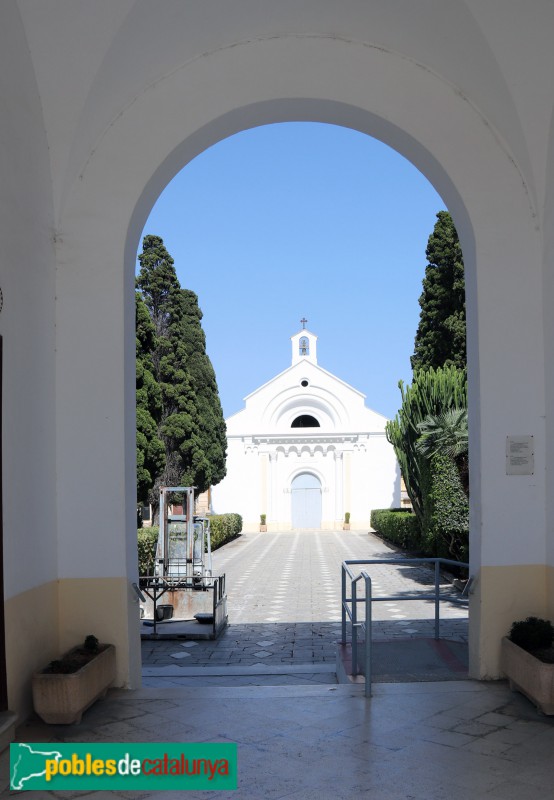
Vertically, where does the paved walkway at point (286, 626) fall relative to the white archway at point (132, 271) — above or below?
below

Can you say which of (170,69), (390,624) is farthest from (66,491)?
(390,624)

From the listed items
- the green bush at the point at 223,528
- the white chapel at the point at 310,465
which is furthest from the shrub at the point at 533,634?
the white chapel at the point at 310,465

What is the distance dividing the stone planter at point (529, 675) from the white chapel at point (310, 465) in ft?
103

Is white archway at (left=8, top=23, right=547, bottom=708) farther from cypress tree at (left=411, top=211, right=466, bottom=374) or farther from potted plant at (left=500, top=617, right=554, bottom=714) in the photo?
cypress tree at (left=411, top=211, right=466, bottom=374)

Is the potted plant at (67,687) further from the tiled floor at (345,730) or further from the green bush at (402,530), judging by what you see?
the green bush at (402,530)

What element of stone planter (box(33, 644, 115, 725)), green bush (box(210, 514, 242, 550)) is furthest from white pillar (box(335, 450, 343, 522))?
stone planter (box(33, 644, 115, 725))

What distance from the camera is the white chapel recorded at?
37.0 m

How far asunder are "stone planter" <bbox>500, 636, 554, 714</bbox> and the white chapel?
3153 cm

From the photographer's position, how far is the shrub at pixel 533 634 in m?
5.04

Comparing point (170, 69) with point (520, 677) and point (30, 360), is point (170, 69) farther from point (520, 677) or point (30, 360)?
point (520, 677)

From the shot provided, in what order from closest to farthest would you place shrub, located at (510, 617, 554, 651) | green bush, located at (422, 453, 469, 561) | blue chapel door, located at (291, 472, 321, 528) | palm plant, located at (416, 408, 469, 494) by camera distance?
shrub, located at (510, 617, 554, 651)
green bush, located at (422, 453, 469, 561)
palm plant, located at (416, 408, 469, 494)
blue chapel door, located at (291, 472, 321, 528)

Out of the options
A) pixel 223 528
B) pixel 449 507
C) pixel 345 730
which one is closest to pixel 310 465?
pixel 223 528

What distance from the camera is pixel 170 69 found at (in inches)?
227

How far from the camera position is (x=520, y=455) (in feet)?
18.5
